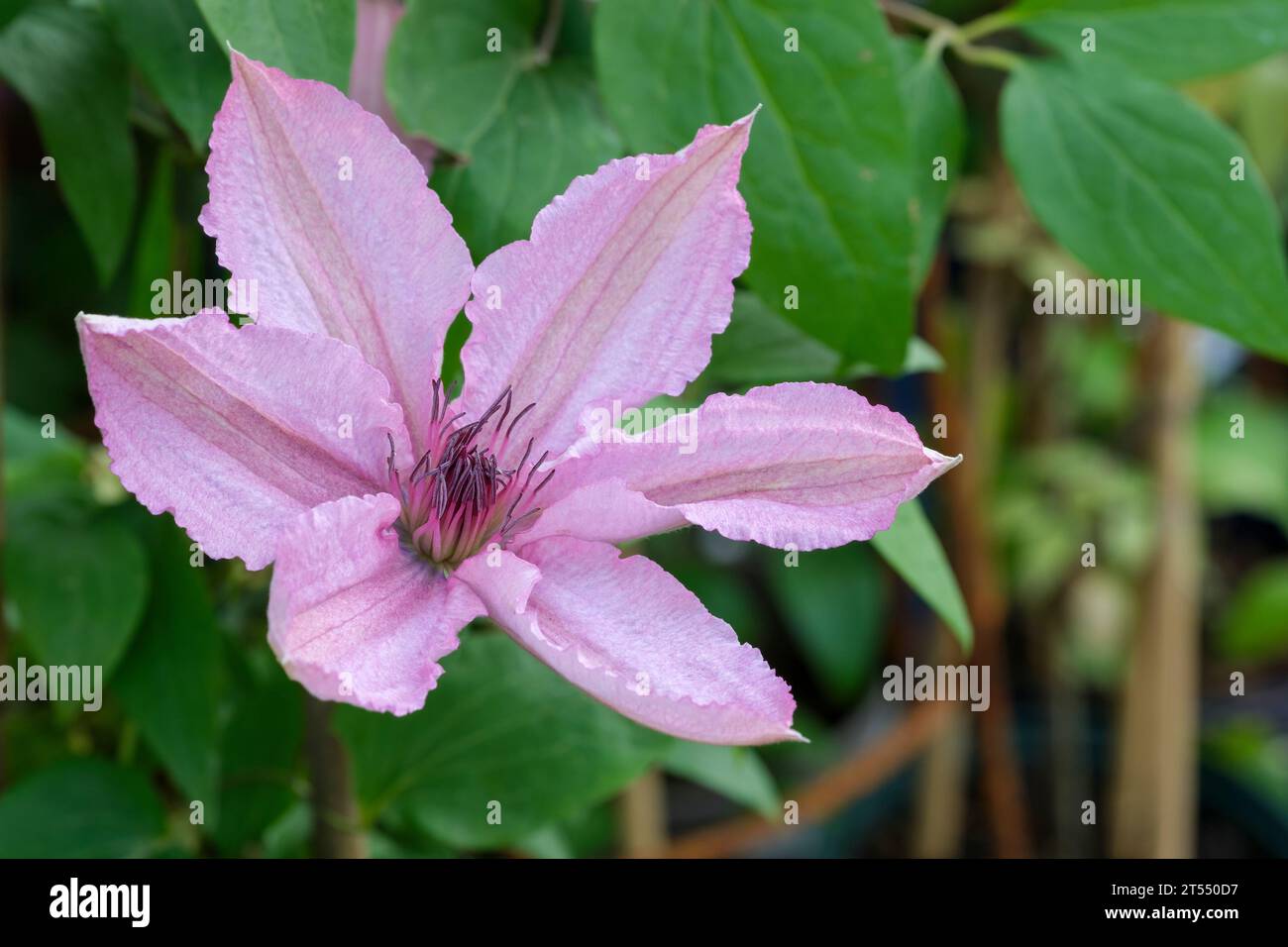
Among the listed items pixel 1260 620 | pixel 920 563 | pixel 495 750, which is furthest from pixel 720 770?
pixel 1260 620

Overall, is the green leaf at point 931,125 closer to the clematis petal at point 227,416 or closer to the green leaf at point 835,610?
the clematis petal at point 227,416

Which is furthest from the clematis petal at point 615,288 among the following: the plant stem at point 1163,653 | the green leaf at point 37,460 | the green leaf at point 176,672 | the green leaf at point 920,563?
the plant stem at point 1163,653

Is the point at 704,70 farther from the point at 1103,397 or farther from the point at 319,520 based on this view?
the point at 1103,397

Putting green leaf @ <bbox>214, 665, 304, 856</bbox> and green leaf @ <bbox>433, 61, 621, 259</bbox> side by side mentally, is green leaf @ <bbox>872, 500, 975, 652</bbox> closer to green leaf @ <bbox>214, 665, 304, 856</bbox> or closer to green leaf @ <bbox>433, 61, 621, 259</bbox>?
green leaf @ <bbox>433, 61, 621, 259</bbox>

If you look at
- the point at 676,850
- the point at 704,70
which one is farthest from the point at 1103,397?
the point at 704,70
